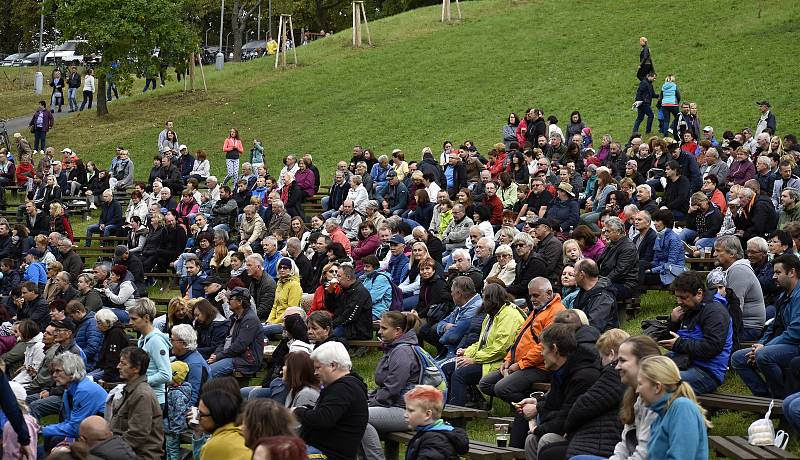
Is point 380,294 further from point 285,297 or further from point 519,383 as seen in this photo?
point 519,383

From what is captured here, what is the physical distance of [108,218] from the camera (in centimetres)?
2169

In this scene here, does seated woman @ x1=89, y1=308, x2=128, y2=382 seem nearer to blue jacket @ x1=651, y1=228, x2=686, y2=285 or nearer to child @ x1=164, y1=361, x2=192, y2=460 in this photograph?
child @ x1=164, y1=361, x2=192, y2=460

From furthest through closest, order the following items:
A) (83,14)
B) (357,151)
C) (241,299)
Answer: (83,14) < (357,151) < (241,299)

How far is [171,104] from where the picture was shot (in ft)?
123

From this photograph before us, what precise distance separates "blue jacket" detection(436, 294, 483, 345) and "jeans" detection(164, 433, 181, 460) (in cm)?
303

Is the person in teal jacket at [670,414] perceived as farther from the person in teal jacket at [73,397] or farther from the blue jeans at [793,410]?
the person in teal jacket at [73,397]

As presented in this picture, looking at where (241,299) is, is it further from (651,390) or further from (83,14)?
(83,14)

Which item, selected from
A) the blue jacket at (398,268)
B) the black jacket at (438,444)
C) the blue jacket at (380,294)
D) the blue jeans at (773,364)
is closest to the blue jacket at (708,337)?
the blue jeans at (773,364)

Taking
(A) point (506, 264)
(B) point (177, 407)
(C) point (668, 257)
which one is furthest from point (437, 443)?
(C) point (668, 257)

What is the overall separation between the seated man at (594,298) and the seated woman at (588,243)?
2.55 metres

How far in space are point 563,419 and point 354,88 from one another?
3022 centimetres

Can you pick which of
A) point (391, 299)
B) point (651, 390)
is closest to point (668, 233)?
point (391, 299)

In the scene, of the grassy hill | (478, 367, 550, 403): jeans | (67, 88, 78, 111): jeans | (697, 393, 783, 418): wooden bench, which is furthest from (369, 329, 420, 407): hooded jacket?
(67, 88, 78, 111): jeans

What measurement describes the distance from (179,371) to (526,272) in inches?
173
